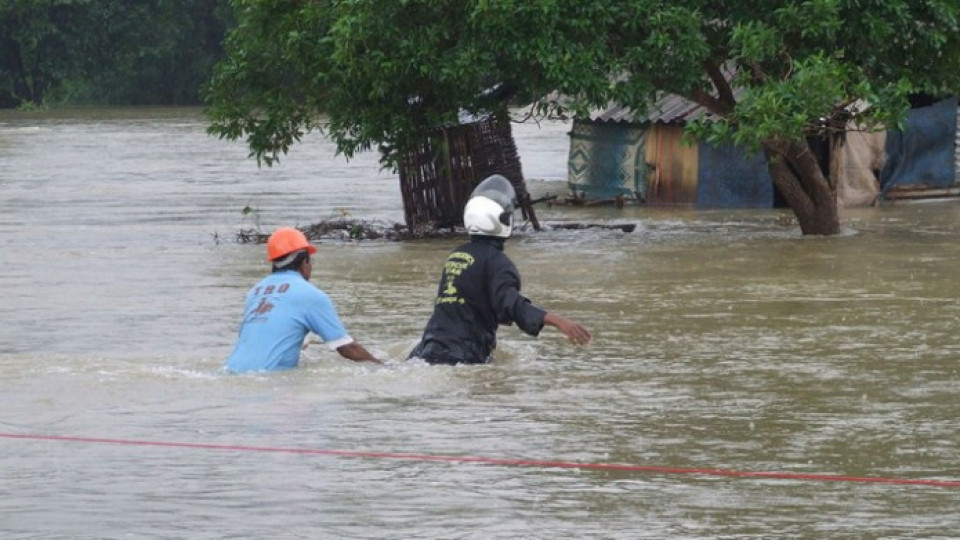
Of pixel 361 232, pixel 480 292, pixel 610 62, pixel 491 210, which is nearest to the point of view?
pixel 491 210

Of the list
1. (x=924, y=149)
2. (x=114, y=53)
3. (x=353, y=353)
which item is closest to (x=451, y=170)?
(x=924, y=149)

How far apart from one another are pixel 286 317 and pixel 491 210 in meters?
1.34

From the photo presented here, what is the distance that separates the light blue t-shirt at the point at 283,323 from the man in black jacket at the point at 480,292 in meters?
0.68

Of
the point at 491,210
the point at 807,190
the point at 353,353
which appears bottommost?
the point at 353,353

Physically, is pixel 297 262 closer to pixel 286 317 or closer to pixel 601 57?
pixel 286 317

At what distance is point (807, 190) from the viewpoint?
69.6 feet

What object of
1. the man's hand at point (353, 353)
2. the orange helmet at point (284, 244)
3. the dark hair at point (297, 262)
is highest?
the orange helmet at point (284, 244)

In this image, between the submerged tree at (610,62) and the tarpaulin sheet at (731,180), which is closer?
the submerged tree at (610,62)

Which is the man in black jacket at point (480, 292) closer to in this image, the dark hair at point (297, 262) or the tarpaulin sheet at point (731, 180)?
the dark hair at point (297, 262)

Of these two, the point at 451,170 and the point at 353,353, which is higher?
the point at 451,170

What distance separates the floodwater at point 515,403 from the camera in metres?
7.45

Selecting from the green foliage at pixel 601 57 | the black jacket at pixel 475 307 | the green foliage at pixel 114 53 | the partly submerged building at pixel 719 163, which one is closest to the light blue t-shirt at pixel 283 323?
the black jacket at pixel 475 307

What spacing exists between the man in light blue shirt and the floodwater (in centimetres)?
17

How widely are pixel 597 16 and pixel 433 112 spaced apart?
3029 millimetres
